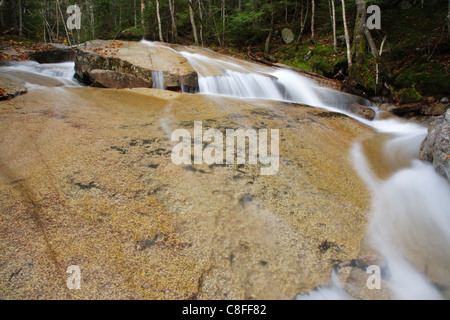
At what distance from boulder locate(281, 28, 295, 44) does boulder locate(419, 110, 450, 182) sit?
1599 cm

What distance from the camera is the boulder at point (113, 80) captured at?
21.5 feet

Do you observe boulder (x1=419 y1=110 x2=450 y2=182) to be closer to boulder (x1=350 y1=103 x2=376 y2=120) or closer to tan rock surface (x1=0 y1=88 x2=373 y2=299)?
tan rock surface (x1=0 y1=88 x2=373 y2=299)

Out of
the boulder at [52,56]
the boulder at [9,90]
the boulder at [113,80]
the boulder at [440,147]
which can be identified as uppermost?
the boulder at [52,56]

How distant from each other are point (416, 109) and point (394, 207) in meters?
6.38

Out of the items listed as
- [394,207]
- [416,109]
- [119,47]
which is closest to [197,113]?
[394,207]

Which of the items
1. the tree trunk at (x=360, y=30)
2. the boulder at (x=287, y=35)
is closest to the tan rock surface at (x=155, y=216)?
the tree trunk at (x=360, y=30)

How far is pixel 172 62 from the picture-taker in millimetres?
7613

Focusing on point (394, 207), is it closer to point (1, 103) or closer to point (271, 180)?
point (271, 180)

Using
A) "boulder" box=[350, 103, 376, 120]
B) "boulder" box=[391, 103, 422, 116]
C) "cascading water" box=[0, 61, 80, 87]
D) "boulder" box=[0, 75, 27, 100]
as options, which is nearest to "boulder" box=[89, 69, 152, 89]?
"cascading water" box=[0, 61, 80, 87]

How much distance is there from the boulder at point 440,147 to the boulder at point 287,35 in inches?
629

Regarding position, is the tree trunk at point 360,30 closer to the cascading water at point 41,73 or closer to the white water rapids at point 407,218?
the white water rapids at point 407,218

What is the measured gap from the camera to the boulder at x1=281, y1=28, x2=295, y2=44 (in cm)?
1734

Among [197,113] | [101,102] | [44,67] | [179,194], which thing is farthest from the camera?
[44,67]

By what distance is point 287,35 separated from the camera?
1759 centimetres
